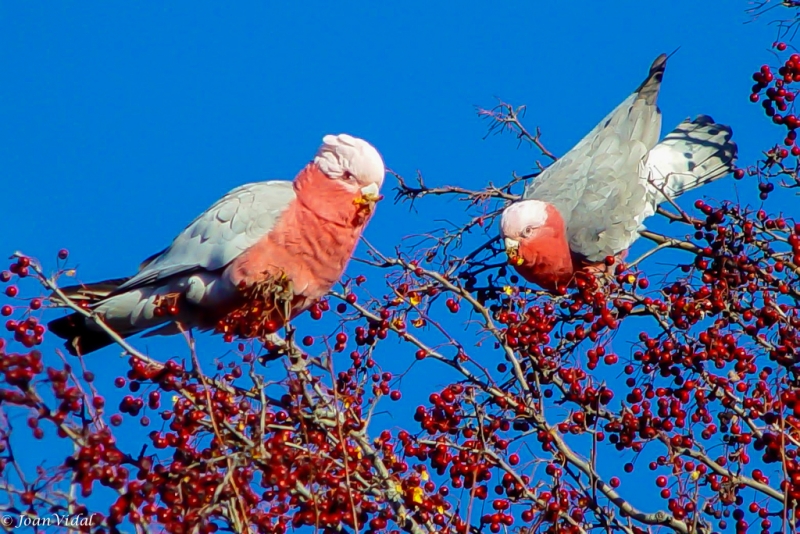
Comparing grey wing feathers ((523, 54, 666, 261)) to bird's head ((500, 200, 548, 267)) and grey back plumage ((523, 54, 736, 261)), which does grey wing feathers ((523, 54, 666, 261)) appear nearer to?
grey back plumage ((523, 54, 736, 261))

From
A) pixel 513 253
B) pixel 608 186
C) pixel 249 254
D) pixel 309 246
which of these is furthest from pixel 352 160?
pixel 608 186

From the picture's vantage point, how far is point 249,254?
541 centimetres

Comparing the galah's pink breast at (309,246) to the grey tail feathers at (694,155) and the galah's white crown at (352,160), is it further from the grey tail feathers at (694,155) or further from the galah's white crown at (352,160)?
the grey tail feathers at (694,155)

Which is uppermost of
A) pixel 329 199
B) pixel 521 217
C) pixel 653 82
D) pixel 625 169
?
pixel 653 82

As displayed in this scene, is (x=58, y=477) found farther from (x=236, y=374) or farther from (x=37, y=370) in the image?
(x=236, y=374)

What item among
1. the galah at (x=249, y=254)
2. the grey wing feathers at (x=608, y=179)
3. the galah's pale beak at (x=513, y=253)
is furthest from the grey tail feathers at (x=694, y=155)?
the galah at (x=249, y=254)

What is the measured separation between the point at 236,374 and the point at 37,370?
0.87 m

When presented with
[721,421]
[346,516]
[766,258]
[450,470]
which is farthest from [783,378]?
[346,516]

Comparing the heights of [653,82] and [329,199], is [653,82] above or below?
above

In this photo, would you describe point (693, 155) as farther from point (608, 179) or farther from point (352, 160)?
point (352, 160)

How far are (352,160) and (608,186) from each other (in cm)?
230

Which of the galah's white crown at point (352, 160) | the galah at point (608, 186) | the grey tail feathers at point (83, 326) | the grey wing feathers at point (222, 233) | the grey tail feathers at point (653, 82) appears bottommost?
the grey tail feathers at point (83, 326)

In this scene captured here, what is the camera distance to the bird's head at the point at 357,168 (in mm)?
5586

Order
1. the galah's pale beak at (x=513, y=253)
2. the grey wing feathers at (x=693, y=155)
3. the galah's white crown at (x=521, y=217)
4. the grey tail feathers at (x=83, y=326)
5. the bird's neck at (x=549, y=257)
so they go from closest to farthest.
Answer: the grey tail feathers at (x=83, y=326) < the galah's pale beak at (x=513, y=253) < the galah's white crown at (x=521, y=217) < the bird's neck at (x=549, y=257) < the grey wing feathers at (x=693, y=155)
